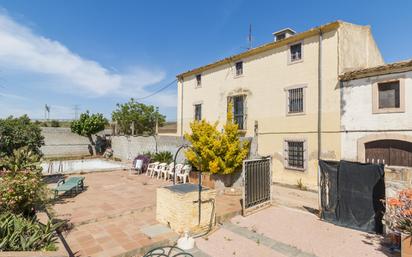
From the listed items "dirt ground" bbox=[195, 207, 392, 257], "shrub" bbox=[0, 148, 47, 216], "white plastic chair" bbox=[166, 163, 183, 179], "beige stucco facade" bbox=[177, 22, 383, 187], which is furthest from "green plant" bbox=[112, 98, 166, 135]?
"dirt ground" bbox=[195, 207, 392, 257]

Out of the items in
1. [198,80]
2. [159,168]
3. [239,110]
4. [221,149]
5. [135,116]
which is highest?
[198,80]

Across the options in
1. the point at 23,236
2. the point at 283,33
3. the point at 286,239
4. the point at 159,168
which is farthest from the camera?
the point at 283,33

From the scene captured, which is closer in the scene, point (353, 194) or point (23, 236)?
point (23, 236)

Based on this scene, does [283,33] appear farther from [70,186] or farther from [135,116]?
[135,116]

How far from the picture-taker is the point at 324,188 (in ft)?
25.1

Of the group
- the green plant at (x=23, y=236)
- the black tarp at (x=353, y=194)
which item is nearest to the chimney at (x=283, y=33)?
the black tarp at (x=353, y=194)

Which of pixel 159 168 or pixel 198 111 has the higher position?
pixel 198 111

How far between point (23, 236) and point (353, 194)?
812 centimetres

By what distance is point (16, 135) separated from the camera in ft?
34.6

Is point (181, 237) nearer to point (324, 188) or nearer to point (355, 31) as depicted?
point (324, 188)

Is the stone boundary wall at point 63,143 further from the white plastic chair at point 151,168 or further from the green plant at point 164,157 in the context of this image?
the green plant at point 164,157

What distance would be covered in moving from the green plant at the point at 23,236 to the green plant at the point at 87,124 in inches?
869

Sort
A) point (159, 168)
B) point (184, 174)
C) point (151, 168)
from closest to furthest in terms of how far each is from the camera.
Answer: point (184, 174) → point (159, 168) → point (151, 168)

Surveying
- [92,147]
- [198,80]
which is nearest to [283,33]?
[198,80]
